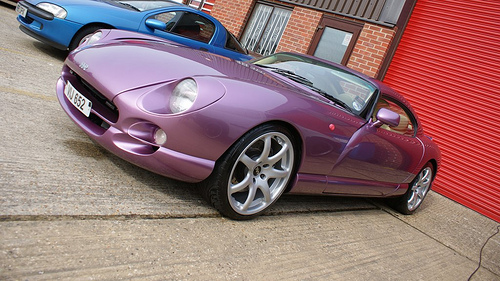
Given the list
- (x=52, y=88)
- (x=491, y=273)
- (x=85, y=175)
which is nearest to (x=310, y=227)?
(x=85, y=175)

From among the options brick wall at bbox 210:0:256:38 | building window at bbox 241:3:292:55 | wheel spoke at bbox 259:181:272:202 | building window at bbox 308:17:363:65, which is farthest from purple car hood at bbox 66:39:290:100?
brick wall at bbox 210:0:256:38

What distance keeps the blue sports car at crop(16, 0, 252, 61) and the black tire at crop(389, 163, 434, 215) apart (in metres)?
3.16

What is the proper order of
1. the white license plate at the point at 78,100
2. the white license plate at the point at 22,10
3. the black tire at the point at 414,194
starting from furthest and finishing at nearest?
the white license plate at the point at 22,10
the black tire at the point at 414,194
the white license plate at the point at 78,100

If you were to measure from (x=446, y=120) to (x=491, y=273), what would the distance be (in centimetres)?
423

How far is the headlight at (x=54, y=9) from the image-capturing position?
499cm

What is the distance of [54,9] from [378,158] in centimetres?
444

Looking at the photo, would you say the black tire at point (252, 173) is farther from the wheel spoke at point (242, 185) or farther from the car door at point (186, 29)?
the car door at point (186, 29)

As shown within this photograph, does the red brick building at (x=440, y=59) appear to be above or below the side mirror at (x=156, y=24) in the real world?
above

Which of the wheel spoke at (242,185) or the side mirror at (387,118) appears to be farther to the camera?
the side mirror at (387,118)

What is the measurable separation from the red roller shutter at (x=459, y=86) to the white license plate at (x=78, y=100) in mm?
6643

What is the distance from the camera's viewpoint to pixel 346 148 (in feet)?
9.70

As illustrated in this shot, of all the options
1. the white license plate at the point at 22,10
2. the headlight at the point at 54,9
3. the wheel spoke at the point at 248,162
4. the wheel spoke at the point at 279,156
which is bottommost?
the wheel spoke at the point at 248,162

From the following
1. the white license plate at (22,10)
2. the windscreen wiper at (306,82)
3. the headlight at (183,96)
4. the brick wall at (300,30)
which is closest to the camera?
the headlight at (183,96)

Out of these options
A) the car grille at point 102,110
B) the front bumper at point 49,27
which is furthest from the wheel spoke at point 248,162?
the front bumper at point 49,27
